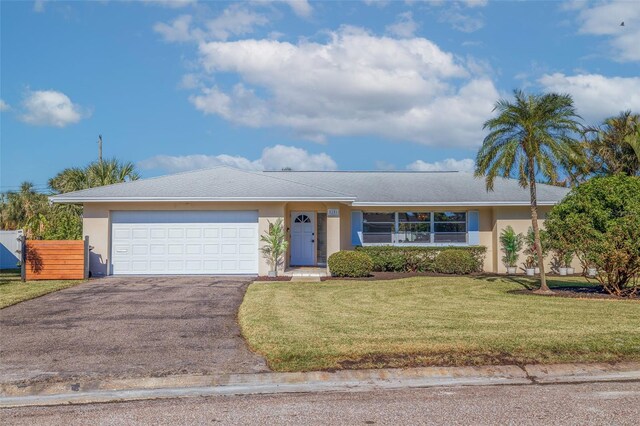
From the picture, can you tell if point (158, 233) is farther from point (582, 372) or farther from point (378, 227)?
point (582, 372)

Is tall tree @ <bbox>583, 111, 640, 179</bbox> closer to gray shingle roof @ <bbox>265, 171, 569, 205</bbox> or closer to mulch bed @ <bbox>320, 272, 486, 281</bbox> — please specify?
gray shingle roof @ <bbox>265, 171, 569, 205</bbox>

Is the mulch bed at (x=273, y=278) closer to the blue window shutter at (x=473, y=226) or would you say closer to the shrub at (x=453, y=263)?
the shrub at (x=453, y=263)

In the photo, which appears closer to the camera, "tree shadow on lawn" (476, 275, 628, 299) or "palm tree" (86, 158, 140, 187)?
"tree shadow on lawn" (476, 275, 628, 299)

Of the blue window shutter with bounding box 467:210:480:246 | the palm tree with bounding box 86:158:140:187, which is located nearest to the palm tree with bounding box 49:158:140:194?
the palm tree with bounding box 86:158:140:187

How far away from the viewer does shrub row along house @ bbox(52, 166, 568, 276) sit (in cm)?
1842

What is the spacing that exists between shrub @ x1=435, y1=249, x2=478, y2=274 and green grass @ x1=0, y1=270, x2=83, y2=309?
1215 centimetres

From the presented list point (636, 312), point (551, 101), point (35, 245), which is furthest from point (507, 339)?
point (35, 245)

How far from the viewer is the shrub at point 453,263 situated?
19.8 meters

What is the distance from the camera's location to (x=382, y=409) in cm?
552

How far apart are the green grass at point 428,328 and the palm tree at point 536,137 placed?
3.37 metres

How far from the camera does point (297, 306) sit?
11.9 metres

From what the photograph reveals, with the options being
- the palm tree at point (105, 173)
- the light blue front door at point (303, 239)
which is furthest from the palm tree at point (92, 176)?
the light blue front door at point (303, 239)

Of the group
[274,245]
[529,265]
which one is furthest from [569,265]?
[274,245]

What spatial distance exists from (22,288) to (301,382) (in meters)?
11.7
